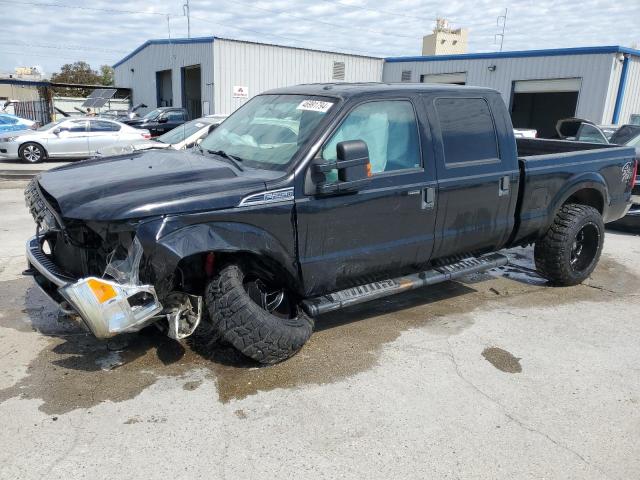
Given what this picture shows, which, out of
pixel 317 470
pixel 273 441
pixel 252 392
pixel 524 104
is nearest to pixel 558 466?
pixel 317 470

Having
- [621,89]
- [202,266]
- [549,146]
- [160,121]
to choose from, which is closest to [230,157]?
[202,266]

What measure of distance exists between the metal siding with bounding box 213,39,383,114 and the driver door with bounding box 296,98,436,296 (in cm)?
2161

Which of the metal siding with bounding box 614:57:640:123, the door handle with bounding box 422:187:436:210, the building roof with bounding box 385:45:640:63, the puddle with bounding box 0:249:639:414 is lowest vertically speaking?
the puddle with bounding box 0:249:639:414

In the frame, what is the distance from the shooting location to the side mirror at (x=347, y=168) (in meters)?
3.62

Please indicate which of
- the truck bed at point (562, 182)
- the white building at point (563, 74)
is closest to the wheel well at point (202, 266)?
the truck bed at point (562, 182)

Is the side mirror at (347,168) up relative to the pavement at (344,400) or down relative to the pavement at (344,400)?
up

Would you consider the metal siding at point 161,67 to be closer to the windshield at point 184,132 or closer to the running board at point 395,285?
the windshield at point 184,132

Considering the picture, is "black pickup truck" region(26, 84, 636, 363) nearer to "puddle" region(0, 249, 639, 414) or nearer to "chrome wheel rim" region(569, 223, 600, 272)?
"puddle" region(0, 249, 639, 414)

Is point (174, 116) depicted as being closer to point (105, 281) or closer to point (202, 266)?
point (202, 266)

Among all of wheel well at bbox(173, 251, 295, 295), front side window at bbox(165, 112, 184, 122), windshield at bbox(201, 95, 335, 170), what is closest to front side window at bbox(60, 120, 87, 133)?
front side window at bbox(165, 112, 184, 122)

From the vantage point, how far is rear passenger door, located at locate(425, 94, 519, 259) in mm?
4465

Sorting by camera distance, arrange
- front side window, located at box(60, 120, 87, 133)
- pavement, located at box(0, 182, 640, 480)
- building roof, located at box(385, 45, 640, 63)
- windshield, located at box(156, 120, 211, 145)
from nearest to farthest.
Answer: pavement, located at box(0, 182, 640, 480) → windshield, located at box(156, 120, 211, 145) → front side window, located at box(60, 120, 87, 133) → building roof, located at box(385, 45, 640, 63)

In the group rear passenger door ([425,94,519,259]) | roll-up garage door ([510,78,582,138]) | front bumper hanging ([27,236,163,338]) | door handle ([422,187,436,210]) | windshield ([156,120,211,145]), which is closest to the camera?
front bumper hanging ([27,236,163,338])

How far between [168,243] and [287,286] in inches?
40.8
